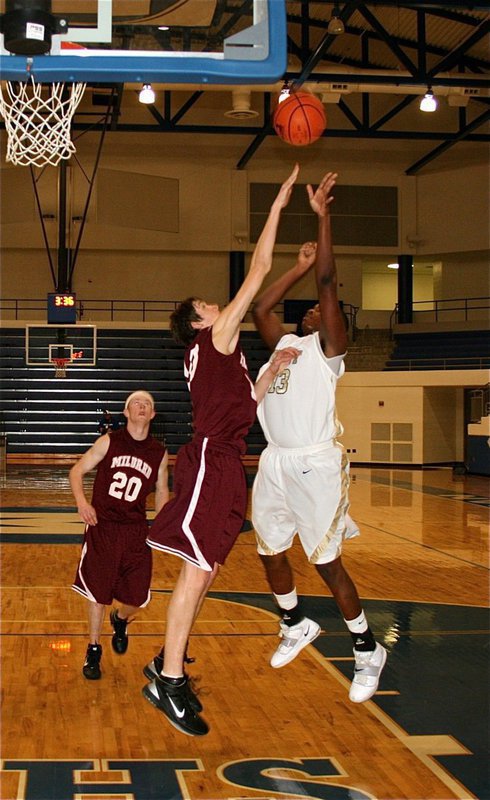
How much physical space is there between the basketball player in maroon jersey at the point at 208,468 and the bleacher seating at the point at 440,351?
18.4 meters

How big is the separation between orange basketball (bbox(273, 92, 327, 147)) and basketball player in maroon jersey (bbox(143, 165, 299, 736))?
6184mm

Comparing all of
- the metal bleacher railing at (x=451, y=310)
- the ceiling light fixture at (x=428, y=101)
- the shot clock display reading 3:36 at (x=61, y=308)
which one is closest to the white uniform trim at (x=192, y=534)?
the shot clock display reading 3:36 at (x=61, y=308)

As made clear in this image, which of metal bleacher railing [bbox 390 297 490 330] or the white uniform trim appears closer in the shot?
the white uniform trim

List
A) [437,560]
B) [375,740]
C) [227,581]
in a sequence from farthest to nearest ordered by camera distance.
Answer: [437,560]
[227,581]
[375,740]

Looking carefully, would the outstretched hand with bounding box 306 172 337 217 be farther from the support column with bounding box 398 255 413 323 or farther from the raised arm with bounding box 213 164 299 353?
the support column with bounding box 398 255 413 323

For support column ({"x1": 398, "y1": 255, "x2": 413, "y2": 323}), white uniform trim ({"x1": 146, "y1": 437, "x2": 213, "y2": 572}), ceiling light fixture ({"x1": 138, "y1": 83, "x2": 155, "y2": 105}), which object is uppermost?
ceiling light fixture ({"x1": 138, "y1": 83, "x2": 155, "y2": 105})

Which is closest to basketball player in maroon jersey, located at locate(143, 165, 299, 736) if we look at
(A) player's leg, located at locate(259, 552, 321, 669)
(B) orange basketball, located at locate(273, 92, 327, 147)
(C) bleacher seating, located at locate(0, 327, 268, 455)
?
(A) player's leg, located at locate(259, 552, 321, 669)

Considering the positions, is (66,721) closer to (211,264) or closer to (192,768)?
(192,768)

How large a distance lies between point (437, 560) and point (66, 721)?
5.46m

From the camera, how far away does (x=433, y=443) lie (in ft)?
74.1

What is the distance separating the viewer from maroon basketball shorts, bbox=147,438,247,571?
406 centimetres

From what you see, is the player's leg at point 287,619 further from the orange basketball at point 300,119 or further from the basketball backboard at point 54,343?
the basketball backboard at point 54,343

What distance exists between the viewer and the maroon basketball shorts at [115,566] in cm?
510

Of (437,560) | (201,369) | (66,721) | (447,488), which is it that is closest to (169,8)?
(201,369)
